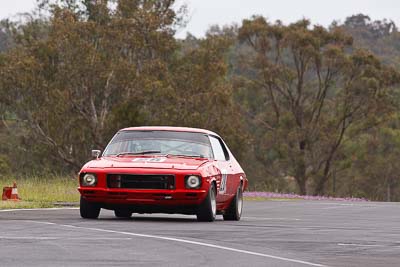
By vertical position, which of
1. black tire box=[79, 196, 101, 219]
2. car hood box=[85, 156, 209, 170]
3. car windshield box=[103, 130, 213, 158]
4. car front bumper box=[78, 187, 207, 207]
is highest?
car windshield box=[103, 130, 213, 158]

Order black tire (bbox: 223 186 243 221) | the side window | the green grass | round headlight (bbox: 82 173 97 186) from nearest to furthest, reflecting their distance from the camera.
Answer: round headlight (bbox: 82 173 97 186) < the side window < black tire (bbox: 223 186 243 221) < the green grass

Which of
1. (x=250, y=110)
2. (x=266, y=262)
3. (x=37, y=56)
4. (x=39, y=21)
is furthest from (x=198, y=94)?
(x=266, y=262)

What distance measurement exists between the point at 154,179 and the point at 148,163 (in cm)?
31

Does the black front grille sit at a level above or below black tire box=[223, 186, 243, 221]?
above

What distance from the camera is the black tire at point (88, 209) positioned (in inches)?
642

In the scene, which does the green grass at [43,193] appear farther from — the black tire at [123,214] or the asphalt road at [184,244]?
the asphalt road at [184,244]

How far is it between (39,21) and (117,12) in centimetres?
890

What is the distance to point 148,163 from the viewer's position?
637 inches

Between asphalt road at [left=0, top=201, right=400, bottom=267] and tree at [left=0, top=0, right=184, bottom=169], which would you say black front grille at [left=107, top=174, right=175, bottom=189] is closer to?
asphalt road at [left=0, top=201, right=400, bottom=267]

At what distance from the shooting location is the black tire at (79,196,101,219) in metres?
16.3

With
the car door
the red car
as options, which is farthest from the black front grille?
the car door

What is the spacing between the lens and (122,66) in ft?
182

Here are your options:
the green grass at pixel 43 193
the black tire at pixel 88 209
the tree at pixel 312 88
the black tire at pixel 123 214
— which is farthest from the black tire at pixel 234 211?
the tree at pixel 312 88

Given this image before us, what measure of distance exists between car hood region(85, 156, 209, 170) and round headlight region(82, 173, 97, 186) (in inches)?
7.3
